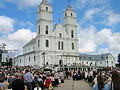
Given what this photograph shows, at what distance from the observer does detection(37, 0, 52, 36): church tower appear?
69169mm

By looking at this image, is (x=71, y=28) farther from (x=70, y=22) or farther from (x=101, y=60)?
(x=101, y=60)

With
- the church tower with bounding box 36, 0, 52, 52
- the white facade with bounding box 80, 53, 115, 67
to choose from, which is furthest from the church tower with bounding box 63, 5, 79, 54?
the white facade with bounding box 80, 53, 115, 67

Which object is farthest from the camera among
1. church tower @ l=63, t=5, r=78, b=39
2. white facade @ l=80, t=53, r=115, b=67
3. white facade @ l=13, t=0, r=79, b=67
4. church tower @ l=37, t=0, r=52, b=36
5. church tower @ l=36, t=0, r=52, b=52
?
white facade @ l=80, t=53, r=115, b=67

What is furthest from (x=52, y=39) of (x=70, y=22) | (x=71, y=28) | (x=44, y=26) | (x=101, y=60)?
(x=101, y=60)

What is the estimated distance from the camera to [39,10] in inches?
2857

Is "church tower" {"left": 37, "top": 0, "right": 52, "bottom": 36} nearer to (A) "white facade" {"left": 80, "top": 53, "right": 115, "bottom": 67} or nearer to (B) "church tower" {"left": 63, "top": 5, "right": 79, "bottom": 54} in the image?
(B) "church tower" {"left": 63, "top": 5, "right": 79, "bottom": 54}

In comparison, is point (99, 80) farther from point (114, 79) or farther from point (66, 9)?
point (66, 9)

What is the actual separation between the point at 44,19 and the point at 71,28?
10.9 meters

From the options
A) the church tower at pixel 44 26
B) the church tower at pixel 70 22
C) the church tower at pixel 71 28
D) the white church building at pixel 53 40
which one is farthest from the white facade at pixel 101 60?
the church tower at pixel 44 26

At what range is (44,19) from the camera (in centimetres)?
6988

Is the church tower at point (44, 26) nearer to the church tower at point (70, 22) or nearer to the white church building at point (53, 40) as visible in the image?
the white church building at point (53, 40)

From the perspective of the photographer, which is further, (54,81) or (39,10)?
(39,10)

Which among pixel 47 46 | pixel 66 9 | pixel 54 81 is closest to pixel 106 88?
pixel 54 81

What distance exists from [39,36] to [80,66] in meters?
21.0
